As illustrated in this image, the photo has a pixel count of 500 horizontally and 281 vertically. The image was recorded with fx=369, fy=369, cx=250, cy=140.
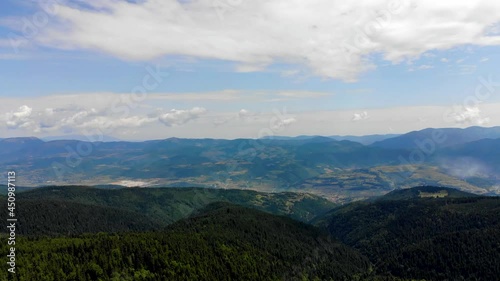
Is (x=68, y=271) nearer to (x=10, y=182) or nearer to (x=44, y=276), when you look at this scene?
(x=44, y=276)

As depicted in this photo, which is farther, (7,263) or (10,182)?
(7,263)

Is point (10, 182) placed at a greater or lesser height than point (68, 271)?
greater

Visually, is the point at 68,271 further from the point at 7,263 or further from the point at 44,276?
the point at 7,263

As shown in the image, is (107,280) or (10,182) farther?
(107,280)

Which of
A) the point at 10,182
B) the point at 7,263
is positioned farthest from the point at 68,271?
the point at 10,182

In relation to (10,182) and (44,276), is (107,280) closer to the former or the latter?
(44,276)

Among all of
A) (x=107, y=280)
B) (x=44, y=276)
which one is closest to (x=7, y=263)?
(x=44, y=276)

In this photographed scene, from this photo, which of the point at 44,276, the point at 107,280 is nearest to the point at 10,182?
the point at 44,276

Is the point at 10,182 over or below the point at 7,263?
over
